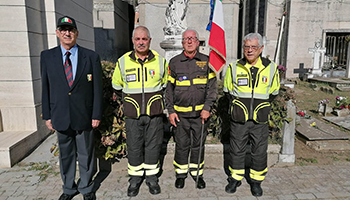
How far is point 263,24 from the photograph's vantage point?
61.0 feet

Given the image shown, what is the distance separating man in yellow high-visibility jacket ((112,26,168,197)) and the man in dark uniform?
170 millimetres

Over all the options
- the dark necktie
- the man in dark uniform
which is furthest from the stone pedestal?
the dark necktie

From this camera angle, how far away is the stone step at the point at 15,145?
411 centimetres

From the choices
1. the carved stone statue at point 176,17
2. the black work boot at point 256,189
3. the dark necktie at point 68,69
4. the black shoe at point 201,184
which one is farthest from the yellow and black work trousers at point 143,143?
the carved stone statue at point 176,17

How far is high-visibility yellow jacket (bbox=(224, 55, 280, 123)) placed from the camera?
3.16 metres

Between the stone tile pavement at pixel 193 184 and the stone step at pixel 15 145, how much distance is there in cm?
16

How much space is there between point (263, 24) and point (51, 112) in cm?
1852

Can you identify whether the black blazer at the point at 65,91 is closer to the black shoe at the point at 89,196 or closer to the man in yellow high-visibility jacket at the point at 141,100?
the man in yellow high-visibility jacket at the point at 141,100

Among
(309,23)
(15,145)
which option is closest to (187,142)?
(15,145)

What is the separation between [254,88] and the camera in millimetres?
3166

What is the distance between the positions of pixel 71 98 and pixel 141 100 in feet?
2.73

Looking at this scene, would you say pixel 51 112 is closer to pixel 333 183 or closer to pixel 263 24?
pixel 333 183

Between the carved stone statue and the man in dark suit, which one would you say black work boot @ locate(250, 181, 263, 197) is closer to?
the man in dark suit

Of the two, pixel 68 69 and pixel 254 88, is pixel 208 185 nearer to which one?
pixel 254 88
